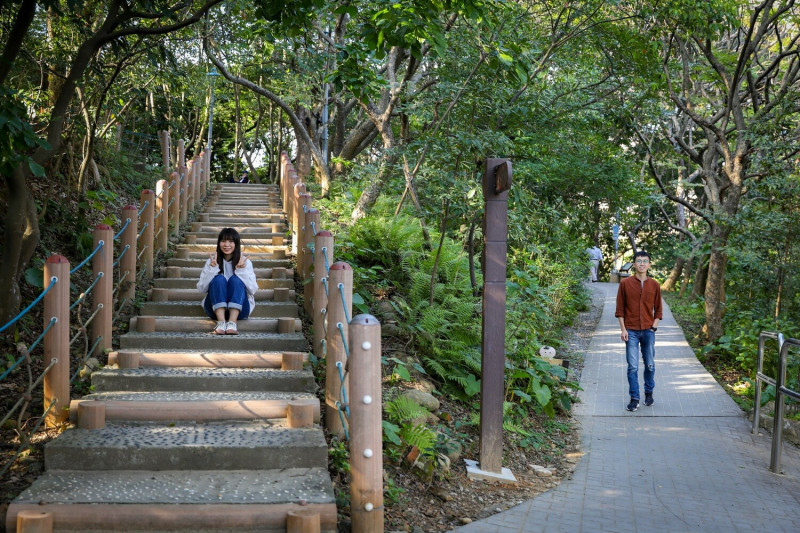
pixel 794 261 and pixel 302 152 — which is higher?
pixel 302 152

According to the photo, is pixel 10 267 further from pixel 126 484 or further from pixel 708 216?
pixel 708 216

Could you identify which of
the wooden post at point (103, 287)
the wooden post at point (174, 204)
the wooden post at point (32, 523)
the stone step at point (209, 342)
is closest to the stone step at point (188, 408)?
the wooden post at point (103, 287)

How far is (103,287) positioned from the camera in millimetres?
6496

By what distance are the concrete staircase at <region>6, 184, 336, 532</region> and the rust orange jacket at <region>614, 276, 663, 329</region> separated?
3.94 meters

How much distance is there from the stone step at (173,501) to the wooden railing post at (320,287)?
205cm

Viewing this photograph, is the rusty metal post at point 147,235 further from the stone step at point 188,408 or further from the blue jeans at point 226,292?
the stone step at point 188,408

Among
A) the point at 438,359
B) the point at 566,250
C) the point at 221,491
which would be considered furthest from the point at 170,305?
the point at 566,250

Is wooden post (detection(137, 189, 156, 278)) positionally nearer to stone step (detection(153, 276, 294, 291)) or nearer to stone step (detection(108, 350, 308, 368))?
stone step (detection(153, 276, 294, 291))

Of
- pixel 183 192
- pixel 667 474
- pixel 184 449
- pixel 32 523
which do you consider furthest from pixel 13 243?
pixel 667 474

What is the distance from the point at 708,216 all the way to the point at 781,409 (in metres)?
6.75

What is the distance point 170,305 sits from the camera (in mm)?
7754

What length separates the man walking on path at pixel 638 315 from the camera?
845 cm

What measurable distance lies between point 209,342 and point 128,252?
1.63 m

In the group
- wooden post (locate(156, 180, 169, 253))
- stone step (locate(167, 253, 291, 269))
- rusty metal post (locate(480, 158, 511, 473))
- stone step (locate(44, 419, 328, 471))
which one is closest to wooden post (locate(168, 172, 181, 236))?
wooden post (locate(156, 180, 169, 253))
